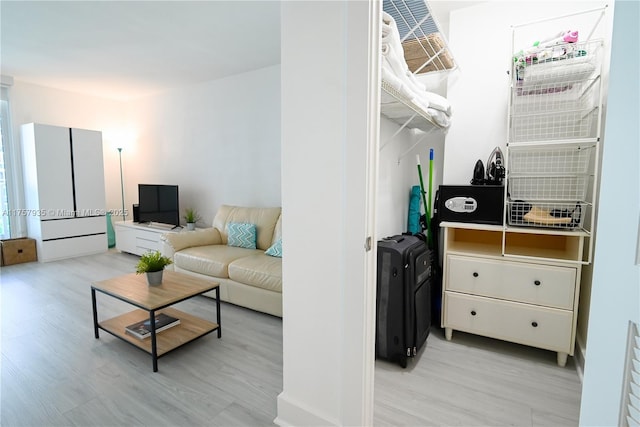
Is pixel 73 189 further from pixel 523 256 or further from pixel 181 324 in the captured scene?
pixel 523 256

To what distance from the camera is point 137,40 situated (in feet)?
9.99

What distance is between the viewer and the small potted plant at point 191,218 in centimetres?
417

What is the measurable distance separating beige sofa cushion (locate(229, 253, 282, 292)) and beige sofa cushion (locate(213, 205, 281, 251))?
1.69 ft

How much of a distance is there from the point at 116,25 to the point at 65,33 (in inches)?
22.6

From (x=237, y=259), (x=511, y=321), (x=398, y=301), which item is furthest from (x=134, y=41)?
(x=511, y=321)

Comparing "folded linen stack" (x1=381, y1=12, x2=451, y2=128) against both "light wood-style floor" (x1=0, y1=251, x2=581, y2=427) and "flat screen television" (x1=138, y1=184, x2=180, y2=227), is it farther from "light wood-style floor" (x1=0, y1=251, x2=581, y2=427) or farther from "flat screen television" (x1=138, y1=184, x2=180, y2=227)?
"flat screen television" (x1=138, y1=184, x2=180, y2=227)

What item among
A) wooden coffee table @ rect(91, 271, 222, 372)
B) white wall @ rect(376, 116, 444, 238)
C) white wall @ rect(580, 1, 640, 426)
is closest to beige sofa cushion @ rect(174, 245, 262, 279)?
wooden coffee table @ rect(91, 271, 222, 372)

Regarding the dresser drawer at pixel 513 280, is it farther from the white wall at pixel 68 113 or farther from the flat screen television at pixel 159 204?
the white wall at pixel 68 113

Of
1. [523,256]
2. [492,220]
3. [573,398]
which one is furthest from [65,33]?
[573,398]

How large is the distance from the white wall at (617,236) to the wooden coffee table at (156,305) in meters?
1.96

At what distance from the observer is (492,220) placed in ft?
6.92

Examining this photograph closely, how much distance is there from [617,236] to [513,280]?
5.04ft

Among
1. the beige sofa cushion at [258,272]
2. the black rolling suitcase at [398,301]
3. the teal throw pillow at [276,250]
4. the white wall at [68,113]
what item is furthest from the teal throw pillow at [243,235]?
the white wall at [68,113]

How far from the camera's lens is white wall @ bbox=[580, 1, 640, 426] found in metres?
0.63
